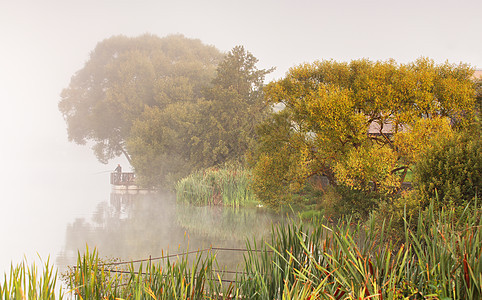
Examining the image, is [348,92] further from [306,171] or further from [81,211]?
[81,211]

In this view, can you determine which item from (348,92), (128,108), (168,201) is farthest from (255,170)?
(128,108)

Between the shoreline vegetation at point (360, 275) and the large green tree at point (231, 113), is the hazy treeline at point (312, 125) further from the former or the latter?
the shoreline vegetation at point (360, 275)

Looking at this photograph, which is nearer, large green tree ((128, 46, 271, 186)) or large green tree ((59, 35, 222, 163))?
large green tree ((128, 46, 271, 186))

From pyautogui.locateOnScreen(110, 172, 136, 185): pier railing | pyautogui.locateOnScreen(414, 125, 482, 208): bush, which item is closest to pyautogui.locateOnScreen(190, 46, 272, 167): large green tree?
pyautogui.locateOnScreen(110, 172, 136, 185): pier railing

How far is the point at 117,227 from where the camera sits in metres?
17.2

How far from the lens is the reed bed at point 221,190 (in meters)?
21.3

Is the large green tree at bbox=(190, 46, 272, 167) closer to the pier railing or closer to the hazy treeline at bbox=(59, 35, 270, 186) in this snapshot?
the hazy treeline at bbox=(59, 35, 270, 186)

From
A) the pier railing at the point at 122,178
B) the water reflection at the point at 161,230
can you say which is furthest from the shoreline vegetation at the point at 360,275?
the pier railing at the point at 122,178

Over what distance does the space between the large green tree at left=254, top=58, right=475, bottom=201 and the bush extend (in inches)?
100

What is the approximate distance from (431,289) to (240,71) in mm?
23930

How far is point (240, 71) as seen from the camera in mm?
26688

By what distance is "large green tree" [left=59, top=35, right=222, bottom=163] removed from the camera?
32844mm

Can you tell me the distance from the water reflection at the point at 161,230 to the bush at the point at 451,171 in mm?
4677

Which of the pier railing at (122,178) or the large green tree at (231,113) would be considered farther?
the pier railing at (122,178)
